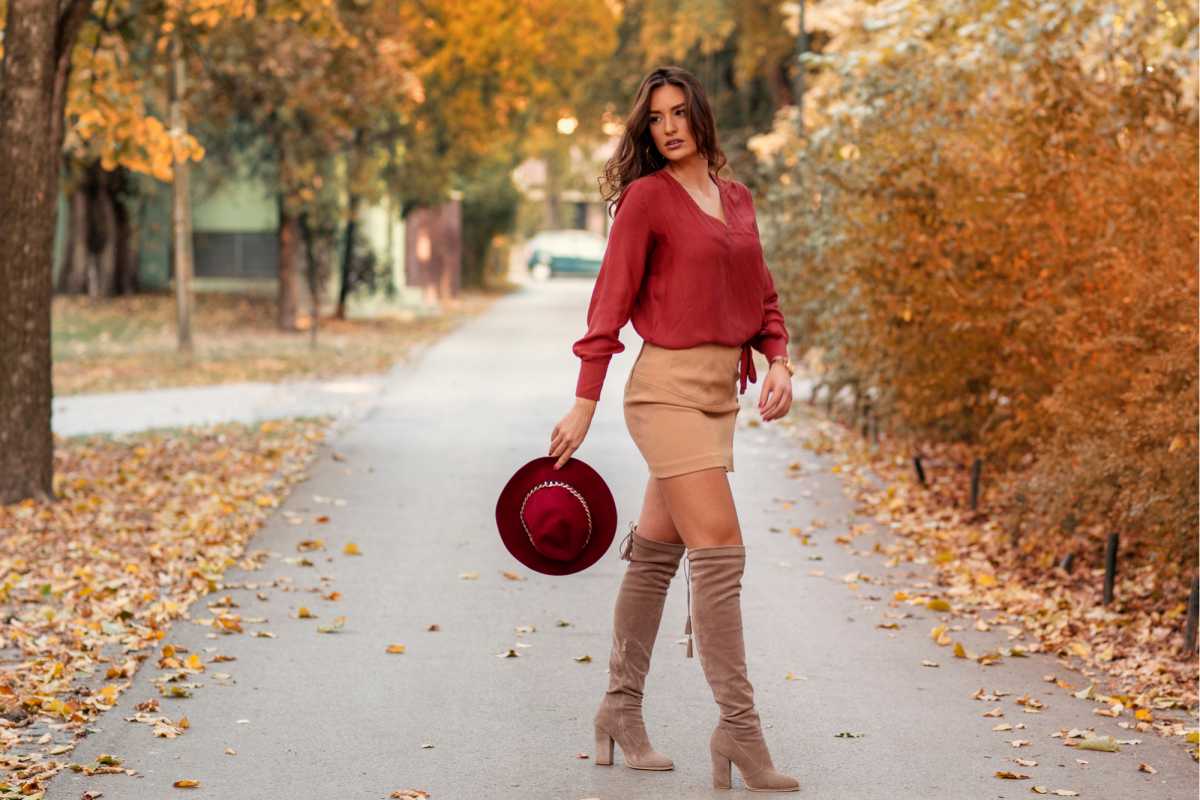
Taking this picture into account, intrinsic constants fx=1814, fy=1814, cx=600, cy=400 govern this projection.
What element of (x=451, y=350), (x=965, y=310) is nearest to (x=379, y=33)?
(x=451, y=350)

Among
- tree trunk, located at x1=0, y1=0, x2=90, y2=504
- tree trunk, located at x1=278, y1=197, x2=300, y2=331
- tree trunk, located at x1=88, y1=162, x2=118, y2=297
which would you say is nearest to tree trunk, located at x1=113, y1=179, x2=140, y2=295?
tree trunk, located at x1=88, y1=162, x2=118, y2=297

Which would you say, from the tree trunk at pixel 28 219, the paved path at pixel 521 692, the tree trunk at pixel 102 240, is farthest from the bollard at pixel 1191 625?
the tree trunk at pixel 102 240

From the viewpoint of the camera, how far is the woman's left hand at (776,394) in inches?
207

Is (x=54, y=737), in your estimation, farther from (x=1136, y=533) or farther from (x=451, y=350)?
(x=451, y=350)

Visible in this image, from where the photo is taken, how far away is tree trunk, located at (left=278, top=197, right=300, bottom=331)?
97.5ft

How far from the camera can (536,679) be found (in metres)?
6.74

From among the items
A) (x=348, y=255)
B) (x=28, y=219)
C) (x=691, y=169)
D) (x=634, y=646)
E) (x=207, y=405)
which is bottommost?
(x=207, y=405)

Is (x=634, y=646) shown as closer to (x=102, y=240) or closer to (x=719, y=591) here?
(x=719, y=591)

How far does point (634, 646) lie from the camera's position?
544 cm

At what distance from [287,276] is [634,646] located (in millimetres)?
25065

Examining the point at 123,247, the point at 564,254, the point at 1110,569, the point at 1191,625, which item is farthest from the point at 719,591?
the point at 564,254

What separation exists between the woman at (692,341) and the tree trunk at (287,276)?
81.9ft

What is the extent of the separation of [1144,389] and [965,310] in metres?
2.91

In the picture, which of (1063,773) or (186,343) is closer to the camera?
(1063,773)
